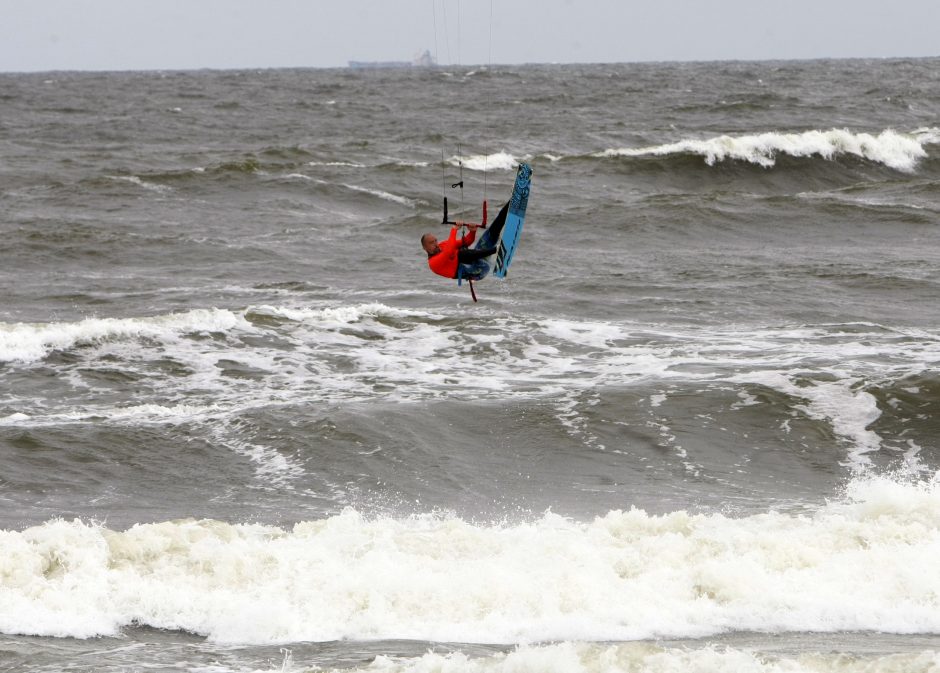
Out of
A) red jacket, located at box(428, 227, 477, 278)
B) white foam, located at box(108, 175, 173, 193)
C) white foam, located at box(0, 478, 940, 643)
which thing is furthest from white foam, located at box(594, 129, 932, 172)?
white foam, located at box(0, 478, 940, 643)

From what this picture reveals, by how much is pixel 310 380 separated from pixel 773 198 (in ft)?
58.1

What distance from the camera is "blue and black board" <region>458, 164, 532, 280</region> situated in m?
10.8

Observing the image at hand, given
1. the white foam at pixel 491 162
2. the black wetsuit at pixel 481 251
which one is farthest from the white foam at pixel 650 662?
the white foam at pixel 491 162

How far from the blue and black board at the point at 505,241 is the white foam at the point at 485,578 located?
7.54 ft

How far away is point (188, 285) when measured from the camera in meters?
20.4

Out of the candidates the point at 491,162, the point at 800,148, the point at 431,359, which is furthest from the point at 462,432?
the point at 800,148

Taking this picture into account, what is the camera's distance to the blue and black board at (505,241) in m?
10.8

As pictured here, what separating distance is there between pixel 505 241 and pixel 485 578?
3.23m

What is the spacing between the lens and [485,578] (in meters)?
8.97

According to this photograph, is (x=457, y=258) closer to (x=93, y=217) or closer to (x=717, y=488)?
(x=717, y=488)

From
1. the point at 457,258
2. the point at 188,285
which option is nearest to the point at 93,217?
the point at 188,285

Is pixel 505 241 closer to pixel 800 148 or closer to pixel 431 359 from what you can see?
pixel 431 359

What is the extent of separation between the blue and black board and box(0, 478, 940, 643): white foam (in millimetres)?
2299

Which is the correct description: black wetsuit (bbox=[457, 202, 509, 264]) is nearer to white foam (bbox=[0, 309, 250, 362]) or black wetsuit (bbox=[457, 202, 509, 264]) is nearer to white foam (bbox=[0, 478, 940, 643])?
white foam (bbox=[0, 478, 940, 643])
